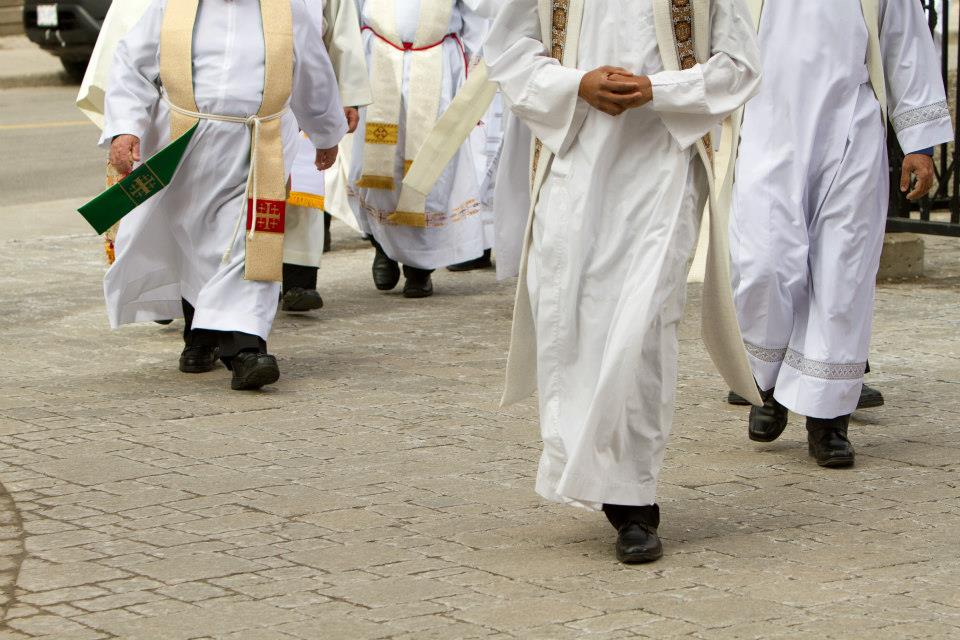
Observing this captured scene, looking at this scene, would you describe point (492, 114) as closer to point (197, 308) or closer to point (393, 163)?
point (393, 163)

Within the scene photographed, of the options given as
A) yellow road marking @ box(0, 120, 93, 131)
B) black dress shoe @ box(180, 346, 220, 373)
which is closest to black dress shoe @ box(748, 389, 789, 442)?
black dress shoe @ box(180, 346, 220, 373)

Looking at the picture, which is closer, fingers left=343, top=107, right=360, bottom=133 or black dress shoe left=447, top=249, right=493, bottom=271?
fingers left=343, top=107, right=360, bottom=133

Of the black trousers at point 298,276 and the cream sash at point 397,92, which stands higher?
the cream sash at point 397,92

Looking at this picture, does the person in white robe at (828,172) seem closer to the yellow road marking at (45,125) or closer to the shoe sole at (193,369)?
the shoe sole at (193,369)

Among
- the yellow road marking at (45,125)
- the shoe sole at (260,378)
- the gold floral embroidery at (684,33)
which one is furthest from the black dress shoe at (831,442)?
the yellow road marking at (45,125)

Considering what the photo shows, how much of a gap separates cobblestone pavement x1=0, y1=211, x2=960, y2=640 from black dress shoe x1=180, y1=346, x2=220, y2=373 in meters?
0.06

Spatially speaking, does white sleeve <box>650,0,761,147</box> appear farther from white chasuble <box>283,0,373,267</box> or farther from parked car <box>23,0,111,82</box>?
parked car <box>23,0,111,82</box>

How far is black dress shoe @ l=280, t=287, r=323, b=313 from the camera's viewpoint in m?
9.16

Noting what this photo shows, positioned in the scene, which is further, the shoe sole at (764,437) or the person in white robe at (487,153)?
the person in white robe at (487,153)

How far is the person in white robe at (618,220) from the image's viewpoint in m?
4.90

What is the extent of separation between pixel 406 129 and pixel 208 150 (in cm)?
254

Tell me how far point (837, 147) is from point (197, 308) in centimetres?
277

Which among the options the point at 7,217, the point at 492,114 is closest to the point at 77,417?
the point at 492,114

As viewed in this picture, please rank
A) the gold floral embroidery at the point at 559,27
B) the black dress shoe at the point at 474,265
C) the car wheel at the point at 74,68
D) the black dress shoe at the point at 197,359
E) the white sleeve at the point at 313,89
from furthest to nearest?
the car wheel at the point at 74,68
the black dress shoe at the point at 474,265
the black dress shoe at the point at 197,359
the white sleeve at the point at 313,89
the gold floral embroidery at the point at 559,27
